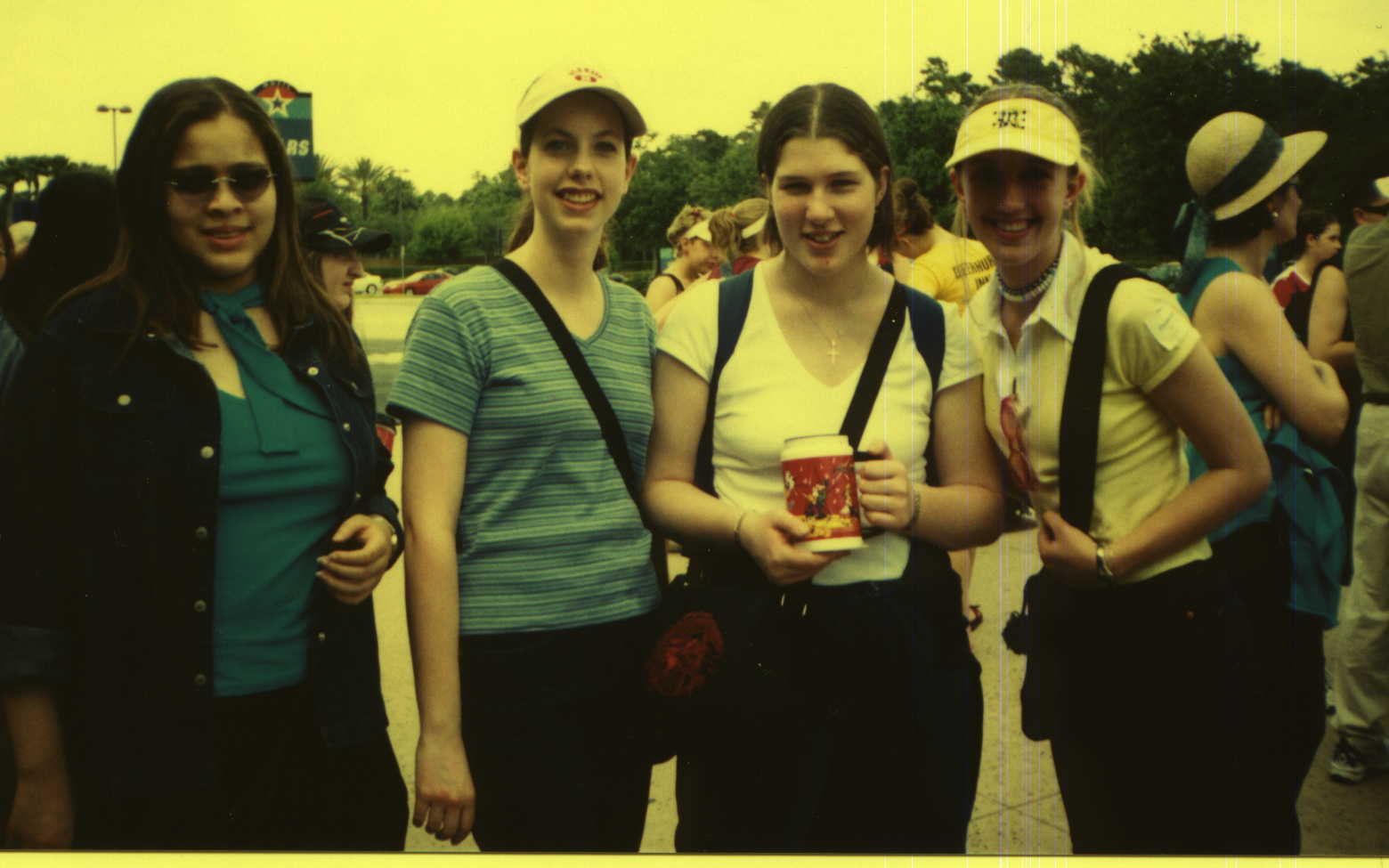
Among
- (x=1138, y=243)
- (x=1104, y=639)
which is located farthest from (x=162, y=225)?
(x=1138, y=243)

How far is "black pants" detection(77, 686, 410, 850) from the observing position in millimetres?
1847

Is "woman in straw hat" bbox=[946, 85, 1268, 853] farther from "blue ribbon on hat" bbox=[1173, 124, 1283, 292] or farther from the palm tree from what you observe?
the palm tree

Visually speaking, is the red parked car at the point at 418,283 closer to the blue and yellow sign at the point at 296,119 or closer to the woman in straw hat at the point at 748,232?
the blue and yellow sign at the point at 296,119

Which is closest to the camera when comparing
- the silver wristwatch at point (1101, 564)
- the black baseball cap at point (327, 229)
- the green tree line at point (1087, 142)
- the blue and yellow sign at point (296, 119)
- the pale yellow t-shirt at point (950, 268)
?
the silver wristwatch at point (1101, 564)

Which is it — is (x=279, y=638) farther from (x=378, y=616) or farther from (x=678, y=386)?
(x=378, y=616)

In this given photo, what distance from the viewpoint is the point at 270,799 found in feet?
6.39

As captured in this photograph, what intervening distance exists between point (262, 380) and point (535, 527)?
536mm

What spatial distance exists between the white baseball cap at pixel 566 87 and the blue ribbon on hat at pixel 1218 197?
131 cm

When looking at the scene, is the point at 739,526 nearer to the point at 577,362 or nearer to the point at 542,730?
the point at 577,362

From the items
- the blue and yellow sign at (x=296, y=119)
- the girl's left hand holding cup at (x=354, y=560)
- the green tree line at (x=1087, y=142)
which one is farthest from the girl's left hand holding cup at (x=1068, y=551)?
the blue and yellow sign at (x=296, y=119)

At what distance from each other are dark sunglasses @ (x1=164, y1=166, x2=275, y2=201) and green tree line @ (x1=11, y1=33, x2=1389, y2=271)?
476 millimetres

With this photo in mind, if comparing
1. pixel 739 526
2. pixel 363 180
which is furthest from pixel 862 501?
pixel 363 180

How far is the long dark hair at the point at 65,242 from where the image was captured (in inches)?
91.4

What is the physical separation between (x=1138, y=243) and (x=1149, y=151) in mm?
713
